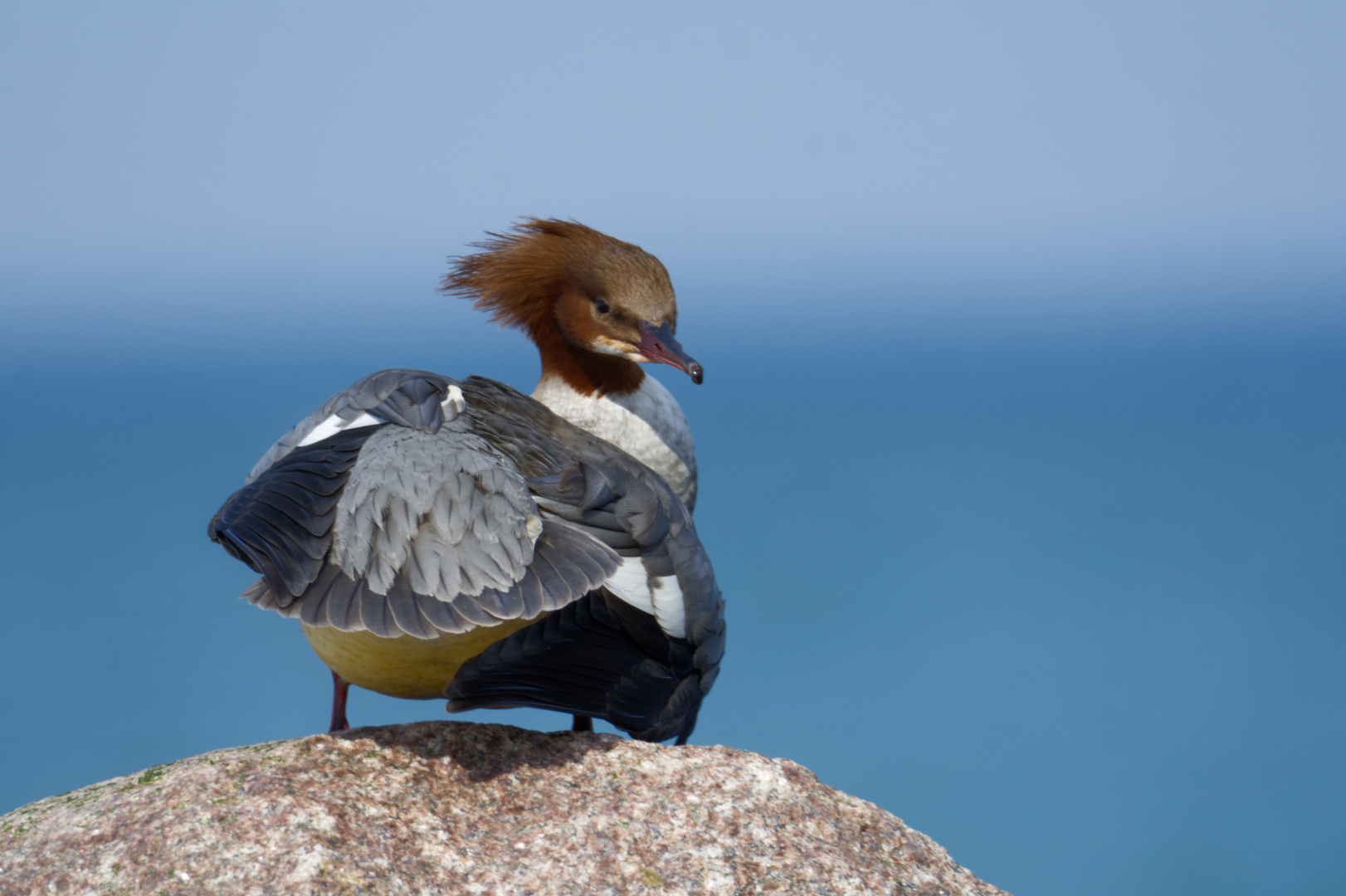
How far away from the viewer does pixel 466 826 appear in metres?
2.09

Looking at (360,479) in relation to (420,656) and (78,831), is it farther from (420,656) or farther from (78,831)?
(78,831)

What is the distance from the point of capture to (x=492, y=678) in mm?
2174

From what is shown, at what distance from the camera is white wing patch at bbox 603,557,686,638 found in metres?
2.50

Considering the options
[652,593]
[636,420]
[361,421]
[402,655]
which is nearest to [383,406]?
[361,421]

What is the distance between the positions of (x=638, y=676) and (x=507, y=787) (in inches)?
17.6

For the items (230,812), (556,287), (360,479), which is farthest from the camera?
(556,287)

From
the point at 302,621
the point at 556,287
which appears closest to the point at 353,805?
the point at 302,621

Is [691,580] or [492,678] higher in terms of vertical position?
[691,580]

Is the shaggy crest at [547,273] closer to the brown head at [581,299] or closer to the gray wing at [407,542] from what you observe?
the brown head at [581,299]

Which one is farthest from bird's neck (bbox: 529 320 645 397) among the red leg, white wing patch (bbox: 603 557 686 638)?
the red leg

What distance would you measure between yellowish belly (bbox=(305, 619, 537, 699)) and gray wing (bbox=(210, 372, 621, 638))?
205 mm

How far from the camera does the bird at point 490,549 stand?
6.90 ft

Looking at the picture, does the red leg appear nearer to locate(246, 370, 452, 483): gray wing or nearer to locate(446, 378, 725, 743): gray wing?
locate(246, 370, 452, 483): gray wing

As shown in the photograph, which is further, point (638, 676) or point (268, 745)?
point (638, 676)
